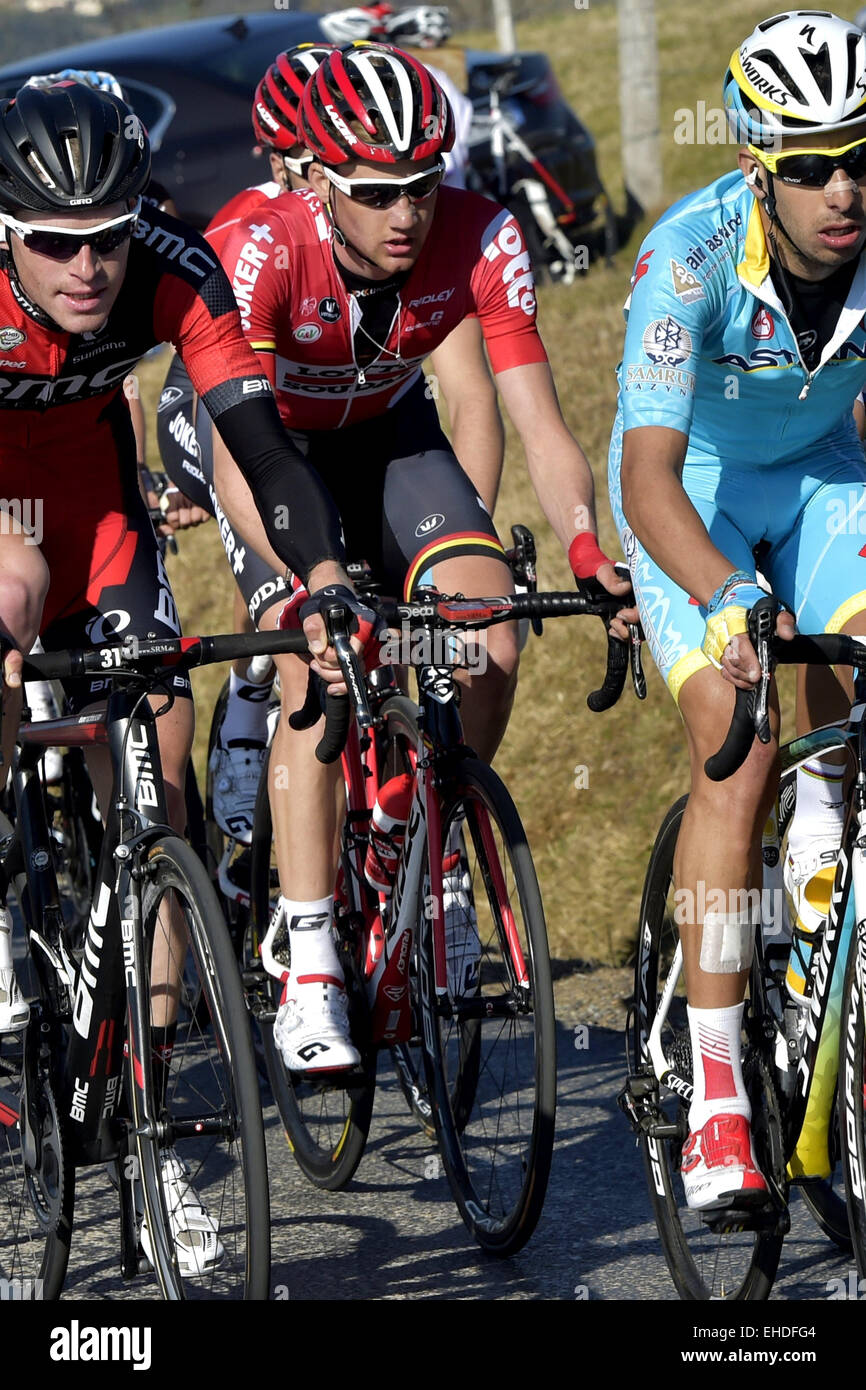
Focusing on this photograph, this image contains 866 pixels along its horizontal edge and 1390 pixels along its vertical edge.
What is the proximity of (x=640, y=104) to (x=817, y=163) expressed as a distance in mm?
→ 13004

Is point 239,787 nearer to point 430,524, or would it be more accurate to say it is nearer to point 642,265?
point 430,524

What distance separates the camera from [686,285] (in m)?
3.71

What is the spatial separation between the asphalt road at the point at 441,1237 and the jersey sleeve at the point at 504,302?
81.9 inches

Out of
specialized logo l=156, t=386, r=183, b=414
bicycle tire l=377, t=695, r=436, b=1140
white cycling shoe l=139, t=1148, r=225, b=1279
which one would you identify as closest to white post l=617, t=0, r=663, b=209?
specialized logo l=156, t=386, r=183, b=414

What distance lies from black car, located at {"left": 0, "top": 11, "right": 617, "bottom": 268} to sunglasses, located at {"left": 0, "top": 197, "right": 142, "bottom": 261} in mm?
9038

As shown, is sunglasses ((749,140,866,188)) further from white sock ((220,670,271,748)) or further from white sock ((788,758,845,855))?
white sock ((220,670,271,748))

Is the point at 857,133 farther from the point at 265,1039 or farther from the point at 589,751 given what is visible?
the point at 589,751

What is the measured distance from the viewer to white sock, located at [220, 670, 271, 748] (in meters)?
5.74

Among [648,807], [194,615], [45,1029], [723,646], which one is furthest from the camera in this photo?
[194,615]

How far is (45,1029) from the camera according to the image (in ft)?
13.2

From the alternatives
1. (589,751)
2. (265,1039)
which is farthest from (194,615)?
(265,1039)

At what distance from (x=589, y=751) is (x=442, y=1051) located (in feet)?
13.1
